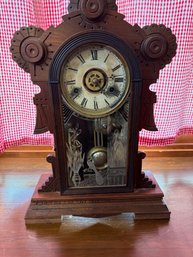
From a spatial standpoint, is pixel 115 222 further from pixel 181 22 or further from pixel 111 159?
pixel 181 22

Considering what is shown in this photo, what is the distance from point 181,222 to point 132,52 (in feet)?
1.52

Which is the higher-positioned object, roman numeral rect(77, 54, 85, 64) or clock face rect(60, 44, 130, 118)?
roman numeral rect(77, 54, 85, 64)

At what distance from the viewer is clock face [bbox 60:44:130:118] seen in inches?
26.3

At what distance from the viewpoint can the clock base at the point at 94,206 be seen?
748 millimetres

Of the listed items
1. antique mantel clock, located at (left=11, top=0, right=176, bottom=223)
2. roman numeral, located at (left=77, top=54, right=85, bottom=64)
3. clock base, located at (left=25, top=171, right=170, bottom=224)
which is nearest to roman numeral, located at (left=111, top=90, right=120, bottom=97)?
antique mantel clock, located at (left=11, top=0, right=176, bottom=223)

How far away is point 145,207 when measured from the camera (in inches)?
29.9

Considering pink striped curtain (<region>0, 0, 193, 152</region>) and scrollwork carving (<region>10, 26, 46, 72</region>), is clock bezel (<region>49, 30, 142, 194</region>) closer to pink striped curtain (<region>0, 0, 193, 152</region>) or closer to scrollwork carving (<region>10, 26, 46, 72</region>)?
scrollwork carving (<region>10, 26, 46, 72</region>)

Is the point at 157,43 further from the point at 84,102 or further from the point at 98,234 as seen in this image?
the point at 98,234

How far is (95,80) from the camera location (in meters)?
0.68

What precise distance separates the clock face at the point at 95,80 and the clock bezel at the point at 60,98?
0.04ft

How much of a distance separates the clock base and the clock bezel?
2cm

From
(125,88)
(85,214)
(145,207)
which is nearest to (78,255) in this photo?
(85,214)

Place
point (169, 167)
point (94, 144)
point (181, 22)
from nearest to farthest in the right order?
point (94, 144), point (181, 22), point (169, 167)

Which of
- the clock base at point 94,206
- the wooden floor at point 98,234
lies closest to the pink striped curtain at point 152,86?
the wooden floor at point 98,234
